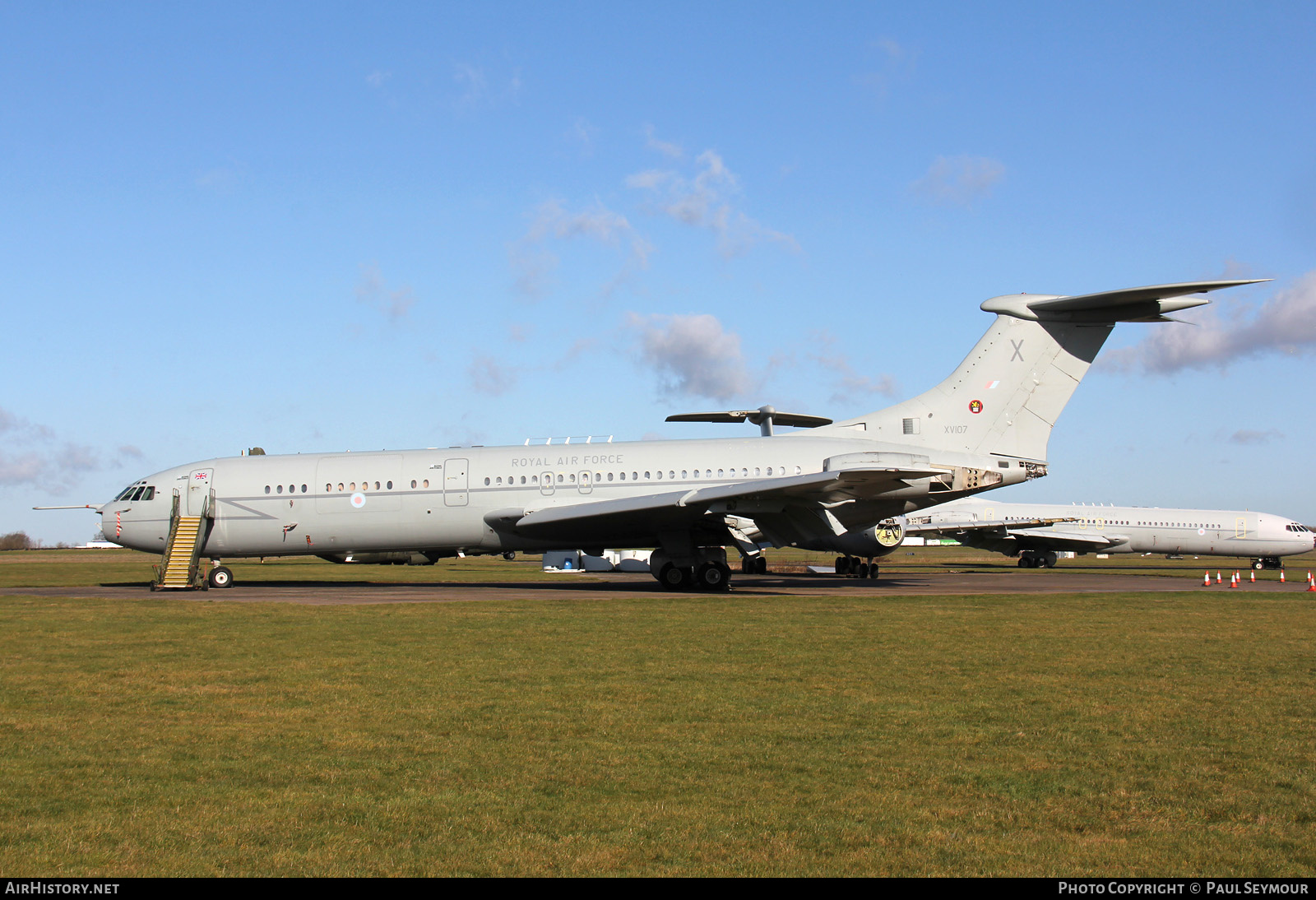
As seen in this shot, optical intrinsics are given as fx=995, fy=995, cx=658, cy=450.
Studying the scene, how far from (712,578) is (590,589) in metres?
3.41

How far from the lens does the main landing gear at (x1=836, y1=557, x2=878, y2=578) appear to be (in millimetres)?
36969

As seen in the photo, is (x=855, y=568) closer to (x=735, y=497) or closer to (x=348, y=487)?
(x=735, y=497)

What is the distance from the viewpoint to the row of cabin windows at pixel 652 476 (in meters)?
25.8

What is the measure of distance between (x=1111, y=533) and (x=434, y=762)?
54152mm

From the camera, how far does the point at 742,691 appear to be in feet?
31.3

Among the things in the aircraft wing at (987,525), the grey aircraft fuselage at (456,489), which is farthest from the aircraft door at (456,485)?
the aircraft wing at (987,525)

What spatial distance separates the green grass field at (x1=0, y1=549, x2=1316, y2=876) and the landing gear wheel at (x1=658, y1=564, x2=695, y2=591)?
38.4 ft

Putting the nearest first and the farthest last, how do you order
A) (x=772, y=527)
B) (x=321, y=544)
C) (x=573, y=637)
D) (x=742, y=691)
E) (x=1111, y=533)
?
(x=742, y=691) < (x=573, y=637) < (x=772, y=527) < (x=321, y=544) < (x=1111, y=533)

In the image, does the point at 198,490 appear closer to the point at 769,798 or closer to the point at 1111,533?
the point at 769,798

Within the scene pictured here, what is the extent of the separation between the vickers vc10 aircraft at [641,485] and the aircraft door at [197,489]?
33 millimetres

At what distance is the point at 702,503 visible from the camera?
2358 centimetres

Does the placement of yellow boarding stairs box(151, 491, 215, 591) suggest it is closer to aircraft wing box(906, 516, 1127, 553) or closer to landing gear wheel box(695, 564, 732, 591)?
landing gear wheel box(695, 564, 732, 591)

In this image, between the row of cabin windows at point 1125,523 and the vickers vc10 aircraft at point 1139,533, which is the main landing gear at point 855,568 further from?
the row of cabin windows at point 1125,523
